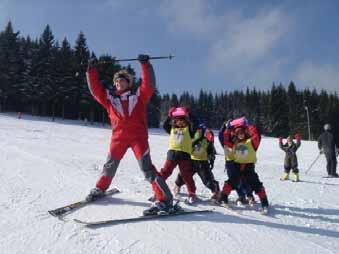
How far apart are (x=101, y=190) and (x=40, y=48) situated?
176 feet

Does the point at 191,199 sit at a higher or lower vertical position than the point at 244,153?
lower

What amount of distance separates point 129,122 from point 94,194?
126cm

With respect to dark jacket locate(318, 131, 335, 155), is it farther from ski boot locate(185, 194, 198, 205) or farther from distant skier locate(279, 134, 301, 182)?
ski boot locate(185, 194, 198, 205)

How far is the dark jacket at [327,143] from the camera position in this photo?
14.3 meters

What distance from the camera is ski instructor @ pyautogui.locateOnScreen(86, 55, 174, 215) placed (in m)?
5.16

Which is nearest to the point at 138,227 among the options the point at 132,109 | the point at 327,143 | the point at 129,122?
the point at 129,122

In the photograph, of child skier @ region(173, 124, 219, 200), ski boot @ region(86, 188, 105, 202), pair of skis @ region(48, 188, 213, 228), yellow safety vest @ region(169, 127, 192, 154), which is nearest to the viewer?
pair of skis @ region(48, 188, 213, 228)

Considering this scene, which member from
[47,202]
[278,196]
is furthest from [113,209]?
[278,196]

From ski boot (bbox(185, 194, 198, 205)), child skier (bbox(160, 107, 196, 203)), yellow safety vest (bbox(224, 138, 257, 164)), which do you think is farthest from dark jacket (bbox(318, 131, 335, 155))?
ski boot (bbox(185, 194, 198, 205))

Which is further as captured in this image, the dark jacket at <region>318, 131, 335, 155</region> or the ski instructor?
the dark jacket at <region>318, 131, 335, 155</region>

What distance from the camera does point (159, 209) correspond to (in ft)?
15.7

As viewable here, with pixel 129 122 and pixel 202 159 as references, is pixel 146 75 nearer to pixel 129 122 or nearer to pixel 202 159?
pixel 129 122

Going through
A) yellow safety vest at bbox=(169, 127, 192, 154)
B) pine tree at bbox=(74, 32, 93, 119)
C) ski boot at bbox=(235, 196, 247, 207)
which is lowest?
ski boot at bbox=(235, 196, 247, 207)

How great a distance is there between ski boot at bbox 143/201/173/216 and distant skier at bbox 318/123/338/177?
36.6ft
